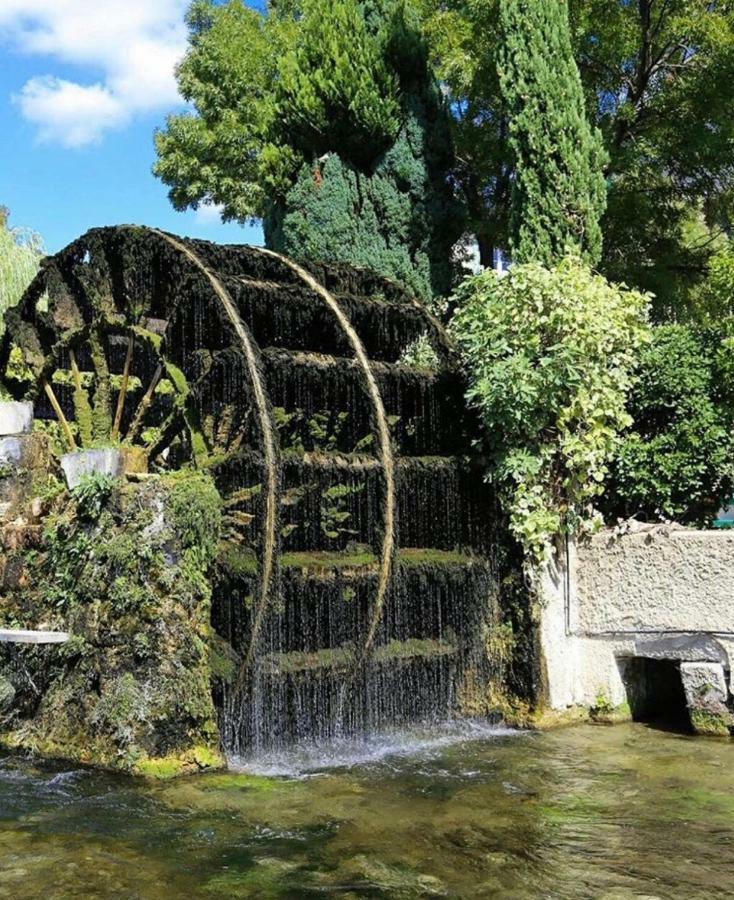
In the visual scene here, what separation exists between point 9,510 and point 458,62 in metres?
8.72

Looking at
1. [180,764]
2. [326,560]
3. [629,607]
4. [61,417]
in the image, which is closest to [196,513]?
[326,560]

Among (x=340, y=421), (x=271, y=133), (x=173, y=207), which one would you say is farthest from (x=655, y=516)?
(x=173, y=207)

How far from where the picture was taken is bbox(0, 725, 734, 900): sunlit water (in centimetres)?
419

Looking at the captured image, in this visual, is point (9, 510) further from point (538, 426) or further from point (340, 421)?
point (538, 426)

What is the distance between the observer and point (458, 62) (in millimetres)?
13000

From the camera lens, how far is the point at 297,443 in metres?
8.59

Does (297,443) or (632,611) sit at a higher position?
(297,443)

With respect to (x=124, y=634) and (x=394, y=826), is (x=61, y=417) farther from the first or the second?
(x=394, y=826)

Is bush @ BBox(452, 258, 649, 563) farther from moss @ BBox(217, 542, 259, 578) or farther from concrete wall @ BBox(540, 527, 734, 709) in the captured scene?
moss @ BBox(217, 542, 259, 578)

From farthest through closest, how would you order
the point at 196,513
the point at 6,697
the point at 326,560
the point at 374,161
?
the point at 374,161 < the point at 326,560 < the point at 6,697 < the point at 196,513

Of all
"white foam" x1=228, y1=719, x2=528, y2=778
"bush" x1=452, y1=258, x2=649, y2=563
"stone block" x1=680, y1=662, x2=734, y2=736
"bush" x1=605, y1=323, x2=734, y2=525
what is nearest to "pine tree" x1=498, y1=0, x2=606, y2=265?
"bush" x1=605, y1=323, x2=734, y2=525

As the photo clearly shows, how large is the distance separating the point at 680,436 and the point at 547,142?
398cm

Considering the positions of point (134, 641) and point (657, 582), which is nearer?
point (134, 641)

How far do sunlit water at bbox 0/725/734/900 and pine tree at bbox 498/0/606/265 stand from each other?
209 inches
